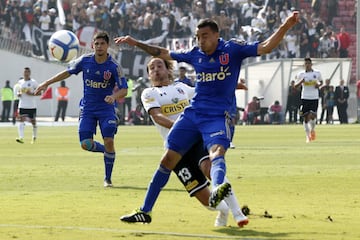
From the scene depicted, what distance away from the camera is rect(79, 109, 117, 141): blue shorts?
55.3 ft

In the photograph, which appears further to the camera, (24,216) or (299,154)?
(299,154)

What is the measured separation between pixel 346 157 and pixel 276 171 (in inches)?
163

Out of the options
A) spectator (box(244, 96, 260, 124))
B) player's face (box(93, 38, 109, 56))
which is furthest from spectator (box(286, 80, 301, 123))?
player's face (box(93, 38, 109, 56))

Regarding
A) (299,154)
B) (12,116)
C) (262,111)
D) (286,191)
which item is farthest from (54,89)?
(286,191)

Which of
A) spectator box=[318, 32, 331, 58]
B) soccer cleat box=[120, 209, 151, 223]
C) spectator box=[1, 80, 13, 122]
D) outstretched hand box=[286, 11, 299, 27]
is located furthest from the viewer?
spectator box=[318, 32, 331, 58]

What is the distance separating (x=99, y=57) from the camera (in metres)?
16.8

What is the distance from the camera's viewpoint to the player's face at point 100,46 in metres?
16.5

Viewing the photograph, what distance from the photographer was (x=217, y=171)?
33.3ft

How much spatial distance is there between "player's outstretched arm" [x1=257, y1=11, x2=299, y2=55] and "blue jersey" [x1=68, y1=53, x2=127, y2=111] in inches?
261

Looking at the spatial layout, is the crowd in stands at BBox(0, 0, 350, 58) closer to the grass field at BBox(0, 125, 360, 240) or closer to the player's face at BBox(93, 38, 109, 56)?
the grass field at BBox(0, 125, 360, 240)

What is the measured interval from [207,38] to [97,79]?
6.49 metres

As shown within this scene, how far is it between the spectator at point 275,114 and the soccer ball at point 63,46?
25539mm

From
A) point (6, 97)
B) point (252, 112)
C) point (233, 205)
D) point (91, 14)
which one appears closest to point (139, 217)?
point (233, 205)

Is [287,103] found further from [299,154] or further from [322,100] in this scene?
[299,154]
